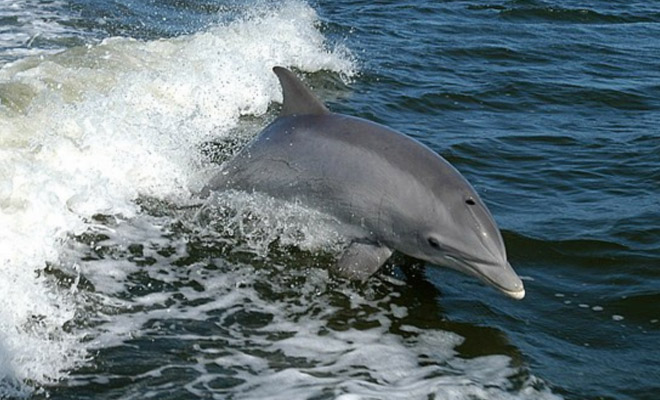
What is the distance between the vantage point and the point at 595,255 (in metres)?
9.13

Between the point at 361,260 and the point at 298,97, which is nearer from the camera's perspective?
the point at 361,260

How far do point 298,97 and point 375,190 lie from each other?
4.04ft

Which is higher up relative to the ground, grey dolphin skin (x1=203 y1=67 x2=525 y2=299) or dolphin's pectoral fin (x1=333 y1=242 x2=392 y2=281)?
grey dolphin skin (x1=203 y1=67 x2=525 y2=299)

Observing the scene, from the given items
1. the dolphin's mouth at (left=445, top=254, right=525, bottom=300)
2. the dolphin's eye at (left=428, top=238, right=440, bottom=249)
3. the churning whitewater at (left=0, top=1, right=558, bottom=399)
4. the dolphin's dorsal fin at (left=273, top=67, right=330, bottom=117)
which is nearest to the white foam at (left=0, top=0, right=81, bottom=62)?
the churning whitewater at (left=0, top=1, right=558, bottom=399)

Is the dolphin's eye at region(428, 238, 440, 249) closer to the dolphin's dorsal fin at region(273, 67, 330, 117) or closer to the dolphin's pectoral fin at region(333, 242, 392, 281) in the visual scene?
the dolphin's pectoral fin at region(333, 242, 392, 281)

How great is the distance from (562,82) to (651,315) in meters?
8.72

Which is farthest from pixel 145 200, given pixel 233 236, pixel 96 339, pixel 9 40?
pixel 9 40

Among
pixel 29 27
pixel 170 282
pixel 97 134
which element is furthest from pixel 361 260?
pixel 29 27

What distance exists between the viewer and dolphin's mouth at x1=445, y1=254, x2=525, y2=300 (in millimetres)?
7434

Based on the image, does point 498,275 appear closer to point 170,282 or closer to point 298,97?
point 298,97

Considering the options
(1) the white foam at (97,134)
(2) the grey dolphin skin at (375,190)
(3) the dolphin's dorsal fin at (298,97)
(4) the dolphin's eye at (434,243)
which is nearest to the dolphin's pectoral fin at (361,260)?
(2) the grey dolphin skin at (375,190)

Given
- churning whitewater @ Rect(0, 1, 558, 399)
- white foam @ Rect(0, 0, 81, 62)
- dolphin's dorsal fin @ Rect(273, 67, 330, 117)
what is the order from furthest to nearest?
white foam @ Rect(0, 0, 81, 62) < dolphin's dorsal fin @ Rect(273, 67, 330, 117) < churning whitewater @ Rect(0, 1, 558, 399)

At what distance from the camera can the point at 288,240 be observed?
8914 mm

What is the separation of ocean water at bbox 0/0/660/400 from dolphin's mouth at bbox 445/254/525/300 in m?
0.37
